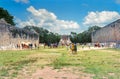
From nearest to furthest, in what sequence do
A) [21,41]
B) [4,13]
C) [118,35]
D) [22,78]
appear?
[22,78] → [21,41] → [118,35] → [4,13]

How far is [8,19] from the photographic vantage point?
7469 centimetres

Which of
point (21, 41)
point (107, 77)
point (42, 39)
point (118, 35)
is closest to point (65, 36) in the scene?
point (42, 39)

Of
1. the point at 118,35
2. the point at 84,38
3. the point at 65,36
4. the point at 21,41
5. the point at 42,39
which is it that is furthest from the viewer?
the point at 65,36

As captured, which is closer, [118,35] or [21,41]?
[21,41]

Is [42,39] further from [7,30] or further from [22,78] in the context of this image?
[22,78]

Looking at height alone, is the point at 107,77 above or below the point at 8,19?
below

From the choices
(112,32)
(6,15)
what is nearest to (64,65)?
(112,32)

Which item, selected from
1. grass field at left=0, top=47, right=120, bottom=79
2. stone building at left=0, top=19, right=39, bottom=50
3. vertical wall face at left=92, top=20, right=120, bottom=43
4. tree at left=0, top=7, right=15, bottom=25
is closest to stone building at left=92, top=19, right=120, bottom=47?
vertical wall face at left=92, top=20, right=120, bottom=43

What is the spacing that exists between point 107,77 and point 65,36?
140035mm

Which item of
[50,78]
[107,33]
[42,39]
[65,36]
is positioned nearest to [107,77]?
[50,78]

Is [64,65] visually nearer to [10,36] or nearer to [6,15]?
[10,36]

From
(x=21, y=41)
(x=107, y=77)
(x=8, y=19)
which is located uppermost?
(x=8, y=19)

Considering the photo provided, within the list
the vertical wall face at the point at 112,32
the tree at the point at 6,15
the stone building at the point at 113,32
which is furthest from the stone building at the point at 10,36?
the tree at the point at 6,15

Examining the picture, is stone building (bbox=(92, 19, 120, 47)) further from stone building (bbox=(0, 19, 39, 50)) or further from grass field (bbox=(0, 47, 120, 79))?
grass field (bbox=(0, 47, 120, 79))
